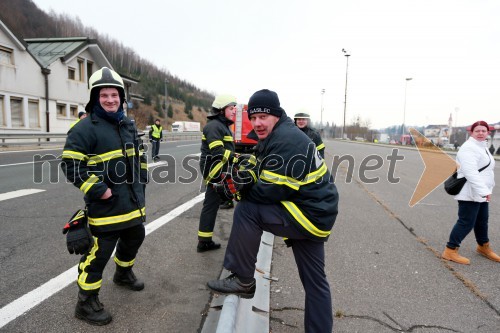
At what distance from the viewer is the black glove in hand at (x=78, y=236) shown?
2697mm

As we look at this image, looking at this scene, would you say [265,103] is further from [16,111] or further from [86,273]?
[16,111]

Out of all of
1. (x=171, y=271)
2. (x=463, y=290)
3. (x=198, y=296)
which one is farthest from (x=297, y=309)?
(x=463, y=290)

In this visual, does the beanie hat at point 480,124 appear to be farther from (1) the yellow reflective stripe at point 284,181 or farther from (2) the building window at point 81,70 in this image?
(2) the building window at point 81,70

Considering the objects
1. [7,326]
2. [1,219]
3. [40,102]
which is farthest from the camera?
[40,102]

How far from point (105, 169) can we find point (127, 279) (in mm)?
1250

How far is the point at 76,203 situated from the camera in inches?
270

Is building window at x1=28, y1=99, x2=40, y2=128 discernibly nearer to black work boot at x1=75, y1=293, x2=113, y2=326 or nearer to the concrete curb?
black work boot at x1=75, y1=293, x2=113, y2=326

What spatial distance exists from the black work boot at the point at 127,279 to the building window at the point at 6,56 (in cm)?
2553

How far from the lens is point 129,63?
3506 inches

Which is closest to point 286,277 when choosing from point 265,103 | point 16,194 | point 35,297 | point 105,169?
point 265,103

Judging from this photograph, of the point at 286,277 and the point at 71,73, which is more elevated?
the point at 71,73

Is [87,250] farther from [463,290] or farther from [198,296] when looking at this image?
[463,290]

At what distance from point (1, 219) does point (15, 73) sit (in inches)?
899

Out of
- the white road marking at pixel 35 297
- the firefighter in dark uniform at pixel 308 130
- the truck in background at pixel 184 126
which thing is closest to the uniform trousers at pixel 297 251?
the white road marking at pixel 35 297
